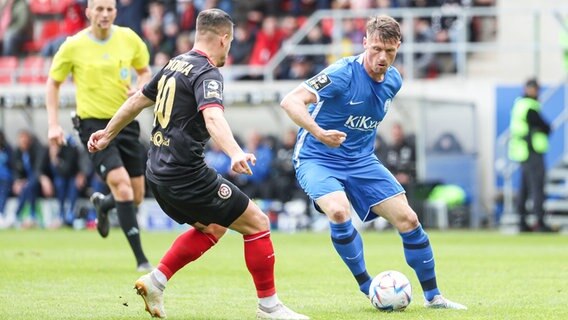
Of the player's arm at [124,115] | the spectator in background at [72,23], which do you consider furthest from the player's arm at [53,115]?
the spectator in background at [72,23]

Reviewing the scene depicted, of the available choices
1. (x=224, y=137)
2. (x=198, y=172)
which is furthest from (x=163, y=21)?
(x=224, y=137)

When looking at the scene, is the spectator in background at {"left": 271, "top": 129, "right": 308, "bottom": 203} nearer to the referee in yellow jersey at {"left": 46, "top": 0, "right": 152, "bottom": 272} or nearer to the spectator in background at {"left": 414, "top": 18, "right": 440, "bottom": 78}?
the spectator in background at {"left": 414, "top": 18, "right": 440, "bottom": 78}

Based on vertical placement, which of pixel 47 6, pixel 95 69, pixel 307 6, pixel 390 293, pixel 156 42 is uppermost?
pixel 47 6

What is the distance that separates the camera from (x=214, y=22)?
8445 millimetres

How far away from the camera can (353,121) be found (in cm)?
978

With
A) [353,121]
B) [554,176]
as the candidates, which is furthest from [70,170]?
[353,121]

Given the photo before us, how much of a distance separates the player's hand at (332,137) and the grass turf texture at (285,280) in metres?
1.22

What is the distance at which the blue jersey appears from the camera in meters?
9.71

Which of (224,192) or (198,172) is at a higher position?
(198,172)

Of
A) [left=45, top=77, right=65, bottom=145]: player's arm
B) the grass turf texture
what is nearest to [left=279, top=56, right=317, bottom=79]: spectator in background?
the grass turf texture

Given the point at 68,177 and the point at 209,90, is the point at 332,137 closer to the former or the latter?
the point at 209,90

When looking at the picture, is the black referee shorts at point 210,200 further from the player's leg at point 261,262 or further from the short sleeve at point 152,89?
the short sleeve at point 152,89

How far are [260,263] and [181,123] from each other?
3.53ft

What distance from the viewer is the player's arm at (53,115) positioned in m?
12.2
